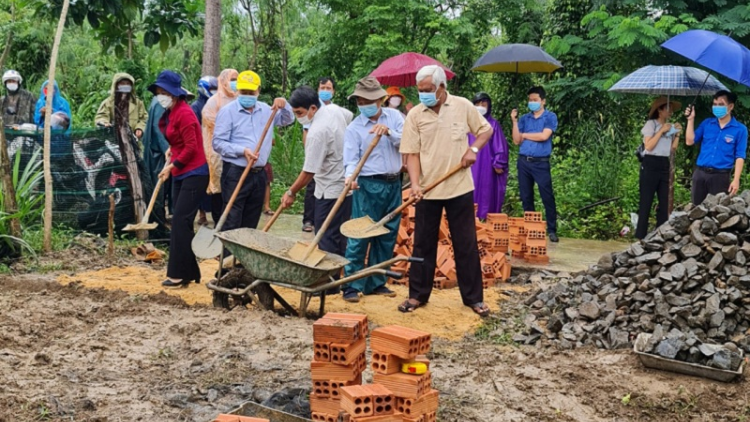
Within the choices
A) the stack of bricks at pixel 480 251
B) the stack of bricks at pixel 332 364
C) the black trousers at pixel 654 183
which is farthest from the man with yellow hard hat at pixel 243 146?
the black trousers at pixel 654 183

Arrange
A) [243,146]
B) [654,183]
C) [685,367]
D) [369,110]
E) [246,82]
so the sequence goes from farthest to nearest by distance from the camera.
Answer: [654,183], [243,146], [246,82], [369,110], [685,367]

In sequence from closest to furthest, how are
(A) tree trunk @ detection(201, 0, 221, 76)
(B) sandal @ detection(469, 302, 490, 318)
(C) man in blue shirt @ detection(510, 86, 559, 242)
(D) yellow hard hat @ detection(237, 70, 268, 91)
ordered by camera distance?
(B) sandal @ detection(469, 302, 490, 318), (D) yellow hard hat @ detection(237, 70, 268, 91), (C) man in blue shirt @ detection(510, 86, 559, 242), (A) tree trunk @ detection(201, 0, 221, 76)

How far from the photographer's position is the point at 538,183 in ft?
35.1

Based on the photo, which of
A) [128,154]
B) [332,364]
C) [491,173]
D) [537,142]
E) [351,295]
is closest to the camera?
[332,364]

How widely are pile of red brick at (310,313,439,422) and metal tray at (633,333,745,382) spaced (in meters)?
2.09

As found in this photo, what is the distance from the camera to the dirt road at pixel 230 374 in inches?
187

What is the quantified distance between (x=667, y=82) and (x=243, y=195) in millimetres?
5016

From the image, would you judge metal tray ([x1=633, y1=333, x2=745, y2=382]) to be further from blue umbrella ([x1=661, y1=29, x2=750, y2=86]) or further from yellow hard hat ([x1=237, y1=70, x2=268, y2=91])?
yellow hard hat ([x1=237, y1=70, x2=268, y2=91])

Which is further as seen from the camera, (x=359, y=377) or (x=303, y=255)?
(x=303, y=255)

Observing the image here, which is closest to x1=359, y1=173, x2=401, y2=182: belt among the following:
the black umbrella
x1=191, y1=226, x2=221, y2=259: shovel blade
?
x1=191, y1=226, x2=221, y2=259: shovel blade

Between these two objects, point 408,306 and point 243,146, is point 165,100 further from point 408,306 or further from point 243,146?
point 408,306

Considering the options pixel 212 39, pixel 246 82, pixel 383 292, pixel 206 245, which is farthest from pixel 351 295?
pixel 212 39

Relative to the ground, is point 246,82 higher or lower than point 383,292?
higher

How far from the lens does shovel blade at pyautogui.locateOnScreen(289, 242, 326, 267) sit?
6555mm
